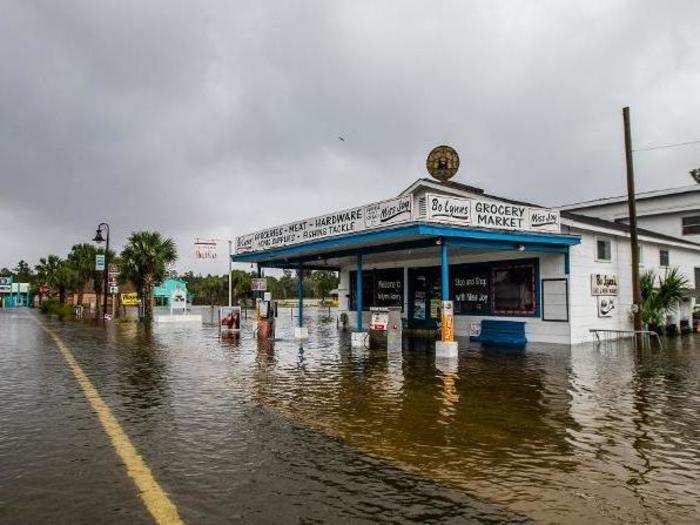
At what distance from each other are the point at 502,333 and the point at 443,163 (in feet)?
27.8

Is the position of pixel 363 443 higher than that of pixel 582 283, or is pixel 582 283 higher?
pixel 582 283

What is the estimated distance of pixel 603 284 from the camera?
20578 millimetres

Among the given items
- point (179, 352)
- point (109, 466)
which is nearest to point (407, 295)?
point (179, 352)

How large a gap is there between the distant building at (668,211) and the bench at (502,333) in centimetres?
1803

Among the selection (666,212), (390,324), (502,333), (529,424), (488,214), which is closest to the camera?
(529,424)

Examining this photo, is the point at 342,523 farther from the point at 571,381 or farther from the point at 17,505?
the point at 571,381

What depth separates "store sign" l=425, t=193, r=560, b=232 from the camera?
1580 cm

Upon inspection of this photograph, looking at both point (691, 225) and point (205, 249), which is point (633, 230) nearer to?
point (691, 225)

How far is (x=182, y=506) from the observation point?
15.2ft

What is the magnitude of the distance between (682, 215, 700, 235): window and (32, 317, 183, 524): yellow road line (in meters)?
33.8

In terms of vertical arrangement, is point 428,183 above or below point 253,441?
above

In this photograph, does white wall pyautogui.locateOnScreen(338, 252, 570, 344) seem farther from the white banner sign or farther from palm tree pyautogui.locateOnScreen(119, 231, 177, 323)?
palm tree pyautogui.locateOnScreen(119, 231, 177, 323)

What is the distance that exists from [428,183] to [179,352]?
43.3 feet

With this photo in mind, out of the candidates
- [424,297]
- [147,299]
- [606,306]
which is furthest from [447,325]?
[147,299]
